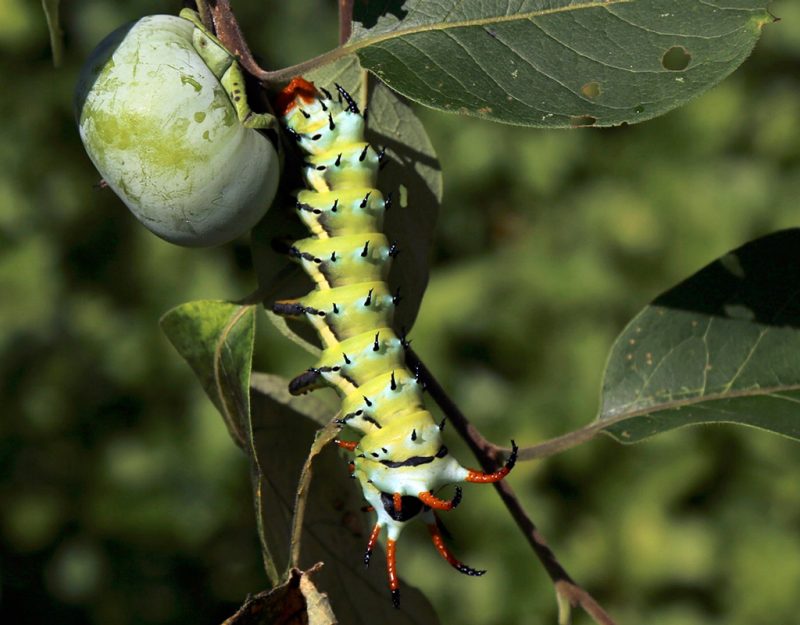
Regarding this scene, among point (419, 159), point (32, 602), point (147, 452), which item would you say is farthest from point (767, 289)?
point (32, 602)

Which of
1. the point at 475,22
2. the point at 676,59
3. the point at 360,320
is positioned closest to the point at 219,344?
the point at 360,320

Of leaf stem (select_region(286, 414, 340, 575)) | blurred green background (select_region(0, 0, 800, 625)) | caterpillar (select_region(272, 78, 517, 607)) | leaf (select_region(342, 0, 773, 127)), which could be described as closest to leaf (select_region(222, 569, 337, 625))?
leaf stem (select_region(286, 414, 340, 575))

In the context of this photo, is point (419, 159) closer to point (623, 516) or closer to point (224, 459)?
point (224, 459)

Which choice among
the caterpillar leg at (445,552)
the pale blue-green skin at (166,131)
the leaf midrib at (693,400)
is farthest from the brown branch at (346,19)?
the leaf midrib at (693,400)

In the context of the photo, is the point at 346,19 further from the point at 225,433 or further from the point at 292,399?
the point at 225,433

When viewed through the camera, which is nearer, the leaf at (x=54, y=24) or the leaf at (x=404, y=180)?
the leaf at (x=54, y=24)

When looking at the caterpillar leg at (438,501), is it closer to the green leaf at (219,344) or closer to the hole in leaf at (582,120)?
the green leaf at (219,344)
